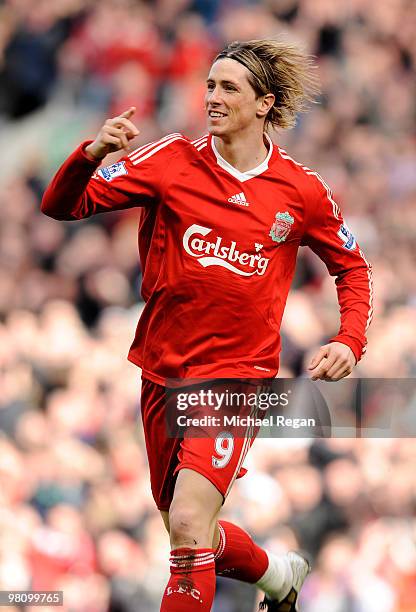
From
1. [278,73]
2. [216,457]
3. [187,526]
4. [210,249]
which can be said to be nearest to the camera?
[187,526]

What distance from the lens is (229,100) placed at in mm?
5094

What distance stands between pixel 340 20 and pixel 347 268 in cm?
660

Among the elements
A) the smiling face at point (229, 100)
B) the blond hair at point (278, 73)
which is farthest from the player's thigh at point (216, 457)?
the blond hair at point (278, 73)

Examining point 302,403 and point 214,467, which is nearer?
point 214,467

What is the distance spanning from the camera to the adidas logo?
5109 mm

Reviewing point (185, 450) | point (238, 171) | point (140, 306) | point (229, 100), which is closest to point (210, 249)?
point (238, 171)

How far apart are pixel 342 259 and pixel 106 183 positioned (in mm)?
1048

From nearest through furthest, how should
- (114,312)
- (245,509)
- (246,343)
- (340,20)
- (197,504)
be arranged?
1. (197,504)
2. (246,343)
3. (245,509)
4. (114,312)
5. (340,20)

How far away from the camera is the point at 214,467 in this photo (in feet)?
16.1

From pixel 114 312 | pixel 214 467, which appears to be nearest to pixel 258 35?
pixel 114 312

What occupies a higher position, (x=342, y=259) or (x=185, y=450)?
(x=342, y=259)

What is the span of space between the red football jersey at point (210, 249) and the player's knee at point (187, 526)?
0.53 m

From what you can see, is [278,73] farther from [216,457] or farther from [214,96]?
[216,457]

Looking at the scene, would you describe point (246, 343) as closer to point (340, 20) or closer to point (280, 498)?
point (280, 498)
